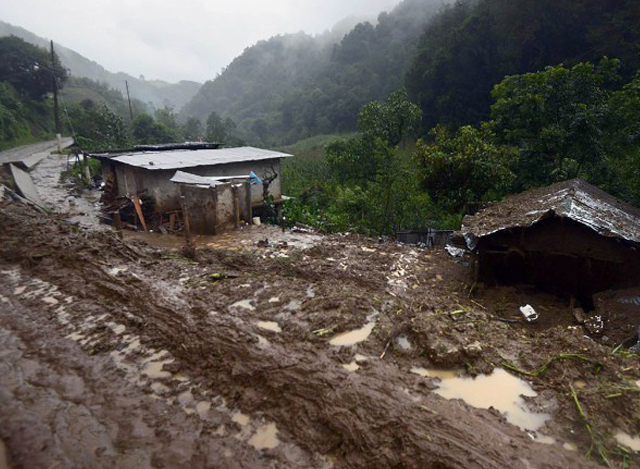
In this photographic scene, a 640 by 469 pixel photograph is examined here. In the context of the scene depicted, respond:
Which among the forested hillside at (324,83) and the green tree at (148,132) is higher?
the forested hillside at (324,83)

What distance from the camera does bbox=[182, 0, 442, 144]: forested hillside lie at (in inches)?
2141

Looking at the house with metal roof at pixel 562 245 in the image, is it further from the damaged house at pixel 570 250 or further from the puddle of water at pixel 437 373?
the puddle of water at pixel 437 373

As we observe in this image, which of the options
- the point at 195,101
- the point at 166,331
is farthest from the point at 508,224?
the point at 195,101

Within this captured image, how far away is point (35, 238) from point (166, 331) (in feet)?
20.7

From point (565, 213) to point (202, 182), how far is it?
10.4 m

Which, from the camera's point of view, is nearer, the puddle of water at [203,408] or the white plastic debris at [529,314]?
the puddle of water at [203,408]

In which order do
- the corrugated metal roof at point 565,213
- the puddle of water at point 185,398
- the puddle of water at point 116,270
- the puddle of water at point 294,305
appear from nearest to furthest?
the puddle of water at point 185,398 → the puddle of water at point 294,305 → the corrugated metal roof at point 565,213 → the puddle of water at point 116,270

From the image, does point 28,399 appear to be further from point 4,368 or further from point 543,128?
point 543,128

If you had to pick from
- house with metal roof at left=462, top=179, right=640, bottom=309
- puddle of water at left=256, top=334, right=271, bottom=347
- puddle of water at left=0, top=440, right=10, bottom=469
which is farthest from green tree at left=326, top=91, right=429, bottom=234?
puddle of water at left=0, top=440, right=10, bottom=469

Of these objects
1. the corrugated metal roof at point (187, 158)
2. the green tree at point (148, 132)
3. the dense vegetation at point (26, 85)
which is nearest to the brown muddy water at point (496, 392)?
the corrugated metal roof at point (187, 158)

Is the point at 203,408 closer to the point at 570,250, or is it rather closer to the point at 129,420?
the point at 129,420

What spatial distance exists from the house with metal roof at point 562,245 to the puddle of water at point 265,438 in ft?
19.4

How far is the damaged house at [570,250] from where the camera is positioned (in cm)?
711

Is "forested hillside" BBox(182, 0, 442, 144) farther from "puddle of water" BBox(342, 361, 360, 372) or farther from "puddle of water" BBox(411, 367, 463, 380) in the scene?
"puddle of water" BBox(342, 361, 360, 372)
